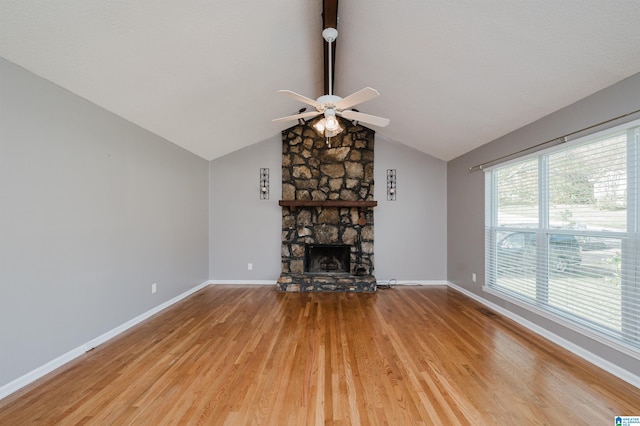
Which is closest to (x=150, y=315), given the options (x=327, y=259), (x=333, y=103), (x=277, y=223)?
(x=277, y=223)

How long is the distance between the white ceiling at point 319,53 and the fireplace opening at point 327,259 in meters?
2.65

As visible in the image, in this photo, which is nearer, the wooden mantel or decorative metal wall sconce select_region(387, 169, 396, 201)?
the wooden mantel

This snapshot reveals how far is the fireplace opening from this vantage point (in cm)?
491

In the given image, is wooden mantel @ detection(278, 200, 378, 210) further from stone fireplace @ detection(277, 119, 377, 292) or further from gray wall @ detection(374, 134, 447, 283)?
gray wall @ detection(374, 134, 447, 283)

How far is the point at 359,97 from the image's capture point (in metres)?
2.19

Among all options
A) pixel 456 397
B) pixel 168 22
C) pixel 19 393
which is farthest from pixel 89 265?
pixel 456 397

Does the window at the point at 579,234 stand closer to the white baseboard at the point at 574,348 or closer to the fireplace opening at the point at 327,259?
the white baseboard at the point at 574,348

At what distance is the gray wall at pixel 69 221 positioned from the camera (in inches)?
72.2

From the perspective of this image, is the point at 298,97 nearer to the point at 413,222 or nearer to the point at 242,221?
the point at 242,221

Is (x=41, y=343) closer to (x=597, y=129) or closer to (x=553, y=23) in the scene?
(x=553, y=23)

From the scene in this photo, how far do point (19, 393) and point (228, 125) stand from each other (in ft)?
11.1

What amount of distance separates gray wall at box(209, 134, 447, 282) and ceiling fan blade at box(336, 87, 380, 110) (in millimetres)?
2756

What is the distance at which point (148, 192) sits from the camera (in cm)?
326

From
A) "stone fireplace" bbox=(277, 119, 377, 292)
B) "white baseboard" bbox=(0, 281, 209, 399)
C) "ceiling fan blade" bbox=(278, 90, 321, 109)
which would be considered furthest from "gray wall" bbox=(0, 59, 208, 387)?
"stone fireplace" bbox=(277, 119, 377, 292)
